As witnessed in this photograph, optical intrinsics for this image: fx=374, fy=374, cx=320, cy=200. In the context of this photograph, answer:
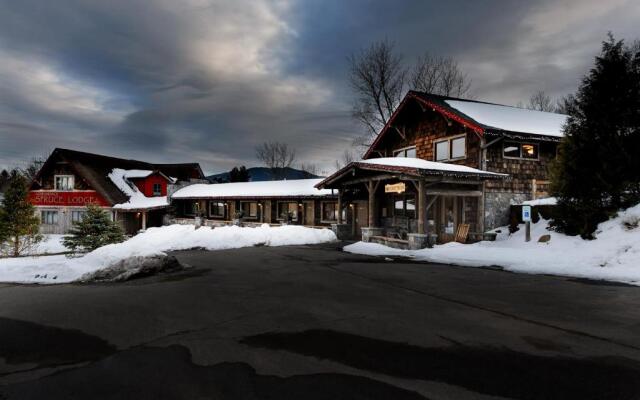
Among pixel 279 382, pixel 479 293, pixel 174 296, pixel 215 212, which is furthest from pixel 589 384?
pixel 215 212

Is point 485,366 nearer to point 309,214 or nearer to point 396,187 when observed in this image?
point 396,187

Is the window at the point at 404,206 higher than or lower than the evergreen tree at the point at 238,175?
lower

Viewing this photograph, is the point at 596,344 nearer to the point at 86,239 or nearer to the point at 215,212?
the point at 86,239

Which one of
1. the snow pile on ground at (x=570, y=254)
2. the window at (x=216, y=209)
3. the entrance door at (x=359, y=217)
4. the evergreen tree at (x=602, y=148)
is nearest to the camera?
the snow pile on ground at (x=570, y=254)

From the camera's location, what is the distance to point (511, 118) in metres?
21.2

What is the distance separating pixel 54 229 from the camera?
35.3 meters

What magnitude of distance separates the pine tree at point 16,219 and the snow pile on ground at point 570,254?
2216 cm

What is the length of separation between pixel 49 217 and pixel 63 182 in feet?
11.9

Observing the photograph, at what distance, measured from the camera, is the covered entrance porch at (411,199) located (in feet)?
52.7

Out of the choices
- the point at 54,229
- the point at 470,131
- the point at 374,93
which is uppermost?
the point at 374,93

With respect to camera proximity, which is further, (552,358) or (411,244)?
(411,244)

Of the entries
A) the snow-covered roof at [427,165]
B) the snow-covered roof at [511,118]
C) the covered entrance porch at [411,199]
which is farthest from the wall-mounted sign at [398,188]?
the snow-covered roof at [511,118]

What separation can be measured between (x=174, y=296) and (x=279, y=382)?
4768 mm

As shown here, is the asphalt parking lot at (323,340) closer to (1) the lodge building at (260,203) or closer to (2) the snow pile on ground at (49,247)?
(1) the lodge building at (260,203)
